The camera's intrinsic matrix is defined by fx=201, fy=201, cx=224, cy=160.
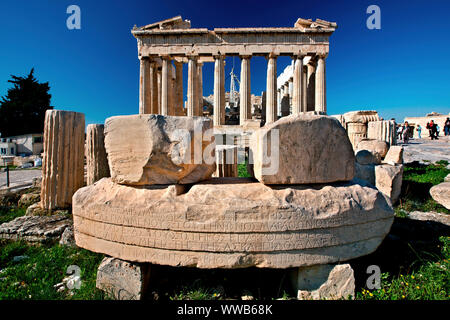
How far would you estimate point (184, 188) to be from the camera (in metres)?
2.15

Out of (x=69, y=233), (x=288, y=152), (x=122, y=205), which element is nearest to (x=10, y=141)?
(x=69, y=233)

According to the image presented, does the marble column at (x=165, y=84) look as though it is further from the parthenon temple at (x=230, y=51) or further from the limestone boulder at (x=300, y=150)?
the limestone boulder at (x=300, y=150)

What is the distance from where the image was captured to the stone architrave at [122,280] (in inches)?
77.3

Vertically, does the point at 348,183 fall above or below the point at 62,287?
above

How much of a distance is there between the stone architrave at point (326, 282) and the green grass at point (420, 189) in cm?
282

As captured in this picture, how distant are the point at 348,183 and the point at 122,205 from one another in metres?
2.40

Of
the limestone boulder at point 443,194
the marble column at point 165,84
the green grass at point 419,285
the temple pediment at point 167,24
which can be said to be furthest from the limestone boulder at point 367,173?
the temple pediment at point 167,24

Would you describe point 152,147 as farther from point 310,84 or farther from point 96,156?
point 310,84

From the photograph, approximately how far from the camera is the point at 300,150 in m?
1.97

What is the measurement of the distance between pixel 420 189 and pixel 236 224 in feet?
17.8

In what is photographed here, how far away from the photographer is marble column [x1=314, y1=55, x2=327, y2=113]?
1467 centimetres

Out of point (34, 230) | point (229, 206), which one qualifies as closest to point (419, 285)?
point (229, 206)
